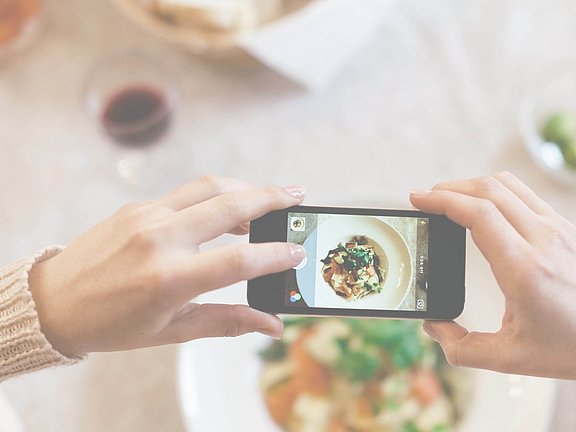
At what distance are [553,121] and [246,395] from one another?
0.59 m

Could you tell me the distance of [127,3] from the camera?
98 cm

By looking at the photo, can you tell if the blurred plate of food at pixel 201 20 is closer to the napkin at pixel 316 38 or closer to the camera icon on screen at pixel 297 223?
the napkin at pixel 316 38

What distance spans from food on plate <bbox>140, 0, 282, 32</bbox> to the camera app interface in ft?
1.46

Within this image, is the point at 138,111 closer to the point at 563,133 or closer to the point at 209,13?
the point at 209,13

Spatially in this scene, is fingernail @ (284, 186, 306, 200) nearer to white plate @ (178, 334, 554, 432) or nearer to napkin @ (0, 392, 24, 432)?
white plate @ (178, 334, 554, 432)

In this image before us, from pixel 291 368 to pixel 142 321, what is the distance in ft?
1.25

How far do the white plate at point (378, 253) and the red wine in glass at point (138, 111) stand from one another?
1.51ft

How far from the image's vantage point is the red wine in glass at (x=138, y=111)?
3.34ft

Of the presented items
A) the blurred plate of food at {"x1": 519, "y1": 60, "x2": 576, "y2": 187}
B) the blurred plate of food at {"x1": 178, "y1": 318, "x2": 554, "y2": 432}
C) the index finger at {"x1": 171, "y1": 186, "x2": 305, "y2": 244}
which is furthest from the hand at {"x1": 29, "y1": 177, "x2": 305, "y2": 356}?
the blurred plate of food at {"x1": 519, "y1": 60, "x2": 576, "y2": 187}

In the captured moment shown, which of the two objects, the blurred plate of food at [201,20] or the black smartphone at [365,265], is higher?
the blurred plate of food at [201,20]

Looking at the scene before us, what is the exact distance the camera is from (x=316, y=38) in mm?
942

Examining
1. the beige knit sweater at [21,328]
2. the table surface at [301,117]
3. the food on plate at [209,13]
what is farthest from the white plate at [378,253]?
the food on plate at [209,13]

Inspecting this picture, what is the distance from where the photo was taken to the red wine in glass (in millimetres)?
1018

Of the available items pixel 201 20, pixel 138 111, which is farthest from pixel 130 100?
pixel 201 20
